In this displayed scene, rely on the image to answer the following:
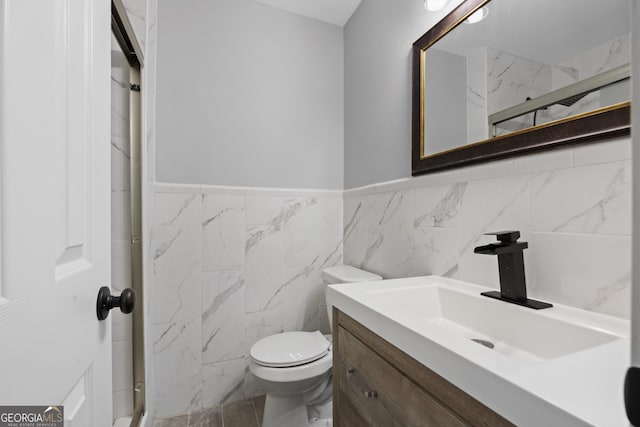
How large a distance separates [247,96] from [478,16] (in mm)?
1274

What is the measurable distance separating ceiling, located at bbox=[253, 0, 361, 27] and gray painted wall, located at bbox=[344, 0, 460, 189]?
0.06 m

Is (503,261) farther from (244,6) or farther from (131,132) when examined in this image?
(244,6)

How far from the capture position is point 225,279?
1753 millimetres

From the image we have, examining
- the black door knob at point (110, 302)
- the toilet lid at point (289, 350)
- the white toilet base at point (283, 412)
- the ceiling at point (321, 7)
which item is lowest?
the white toilet base at point (283, 412)

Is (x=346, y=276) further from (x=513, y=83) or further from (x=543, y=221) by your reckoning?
(x=513, y=83)

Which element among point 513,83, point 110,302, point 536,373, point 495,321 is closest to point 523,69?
point 513,83

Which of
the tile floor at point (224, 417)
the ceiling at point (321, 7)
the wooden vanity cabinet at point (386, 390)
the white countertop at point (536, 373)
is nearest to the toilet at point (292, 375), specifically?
the tile floor at point (224, 417)

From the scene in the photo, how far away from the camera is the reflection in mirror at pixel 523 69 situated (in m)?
0.76

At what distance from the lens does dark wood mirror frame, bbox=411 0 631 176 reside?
0.72 meters

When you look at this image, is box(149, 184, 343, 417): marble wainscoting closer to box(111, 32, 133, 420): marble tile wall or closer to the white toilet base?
box(111, 32, 133, 420): marble tile wall

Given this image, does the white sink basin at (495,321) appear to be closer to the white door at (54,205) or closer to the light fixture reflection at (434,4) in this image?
the white door at (54,205)

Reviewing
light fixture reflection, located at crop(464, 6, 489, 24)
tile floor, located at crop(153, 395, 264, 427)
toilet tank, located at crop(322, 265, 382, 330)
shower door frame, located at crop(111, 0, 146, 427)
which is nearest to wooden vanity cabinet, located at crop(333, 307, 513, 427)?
toilet tank, located at crop(322, 265, 382, 330)

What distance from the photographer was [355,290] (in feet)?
3.16

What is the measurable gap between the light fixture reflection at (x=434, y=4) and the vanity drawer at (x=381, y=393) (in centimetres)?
135
